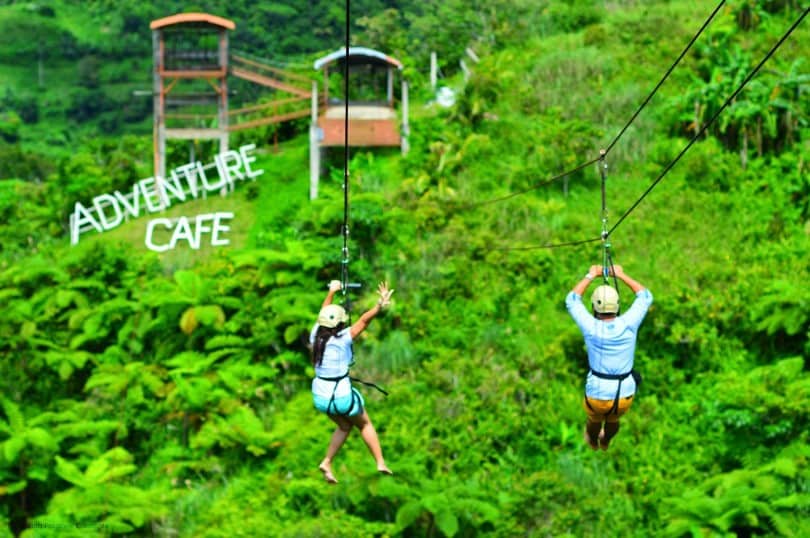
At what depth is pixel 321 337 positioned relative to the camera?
374 inches

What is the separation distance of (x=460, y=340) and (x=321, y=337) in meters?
10.8

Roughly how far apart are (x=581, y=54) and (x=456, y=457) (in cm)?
1361

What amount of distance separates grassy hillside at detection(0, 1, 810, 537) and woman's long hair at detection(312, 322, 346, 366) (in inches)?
293

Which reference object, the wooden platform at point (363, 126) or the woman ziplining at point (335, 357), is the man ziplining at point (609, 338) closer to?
the woman ziplining at point (335, 357)

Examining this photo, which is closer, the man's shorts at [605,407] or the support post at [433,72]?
the man's shorts at [605,407]

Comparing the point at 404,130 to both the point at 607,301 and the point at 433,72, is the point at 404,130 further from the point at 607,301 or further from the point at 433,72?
the point at 607,301

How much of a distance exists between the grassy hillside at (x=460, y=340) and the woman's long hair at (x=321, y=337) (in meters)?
7.43

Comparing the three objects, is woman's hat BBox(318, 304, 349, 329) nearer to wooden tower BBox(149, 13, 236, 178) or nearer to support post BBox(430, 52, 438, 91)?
wooden tower BBox(149, 13, 236, 178)

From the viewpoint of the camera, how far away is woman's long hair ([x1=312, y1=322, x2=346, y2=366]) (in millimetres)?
9484

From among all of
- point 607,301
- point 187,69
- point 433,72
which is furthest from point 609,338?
point 433,72

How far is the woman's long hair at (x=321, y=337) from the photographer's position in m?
9.48

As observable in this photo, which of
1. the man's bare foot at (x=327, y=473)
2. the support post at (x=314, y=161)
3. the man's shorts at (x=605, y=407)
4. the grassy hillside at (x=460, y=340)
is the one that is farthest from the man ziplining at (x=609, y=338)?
the support post at (x=314, y=161)

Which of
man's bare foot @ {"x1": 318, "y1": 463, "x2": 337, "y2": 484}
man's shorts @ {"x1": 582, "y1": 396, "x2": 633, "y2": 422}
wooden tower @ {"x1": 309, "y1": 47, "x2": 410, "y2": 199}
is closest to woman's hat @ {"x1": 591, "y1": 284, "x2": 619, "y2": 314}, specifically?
man's shorts @ {"x1": 582, "y1": 396, "x2": 633, "y2": 422}

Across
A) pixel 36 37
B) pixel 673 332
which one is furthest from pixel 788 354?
pixel 36 37
